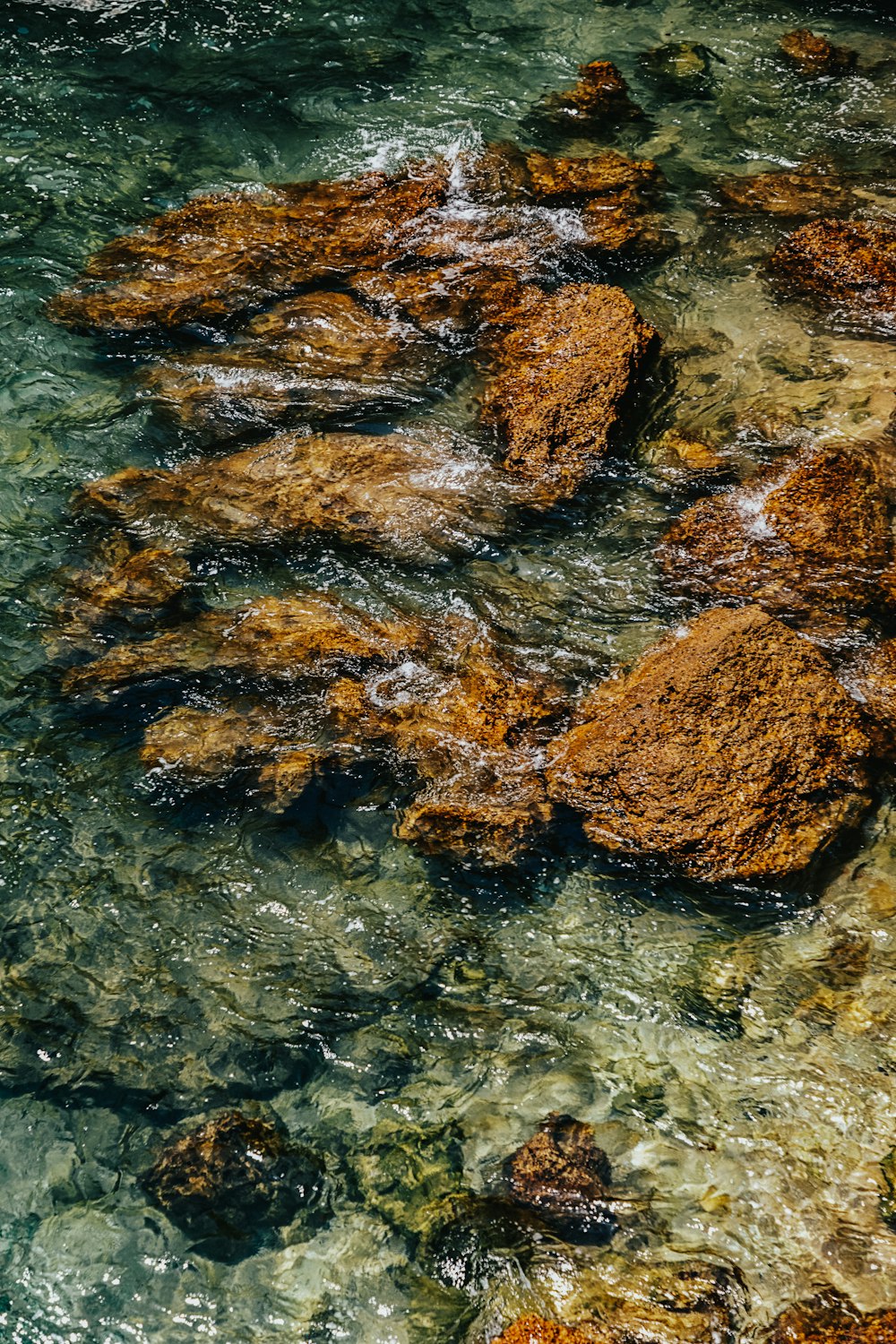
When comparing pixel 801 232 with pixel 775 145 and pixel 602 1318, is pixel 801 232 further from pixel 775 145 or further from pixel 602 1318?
pixel 602 1318

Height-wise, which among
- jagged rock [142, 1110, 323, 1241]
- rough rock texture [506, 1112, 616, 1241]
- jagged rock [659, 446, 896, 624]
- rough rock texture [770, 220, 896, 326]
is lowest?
jagged rock [142, 1110, 323, 1241]

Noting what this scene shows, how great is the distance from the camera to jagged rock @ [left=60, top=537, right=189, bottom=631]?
577cm

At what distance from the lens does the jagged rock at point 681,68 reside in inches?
380

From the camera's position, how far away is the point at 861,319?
278 inches

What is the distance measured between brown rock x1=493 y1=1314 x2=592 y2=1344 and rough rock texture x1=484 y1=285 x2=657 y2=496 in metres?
4.43

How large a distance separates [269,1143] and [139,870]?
4.88ft

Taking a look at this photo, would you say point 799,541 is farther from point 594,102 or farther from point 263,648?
point 594,102

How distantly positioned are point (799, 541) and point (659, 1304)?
3985 mm

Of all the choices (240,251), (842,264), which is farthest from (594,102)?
(240,251)

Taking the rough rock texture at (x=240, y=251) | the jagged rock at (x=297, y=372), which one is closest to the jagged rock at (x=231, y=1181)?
the jagged rock at (x=297, y=372)

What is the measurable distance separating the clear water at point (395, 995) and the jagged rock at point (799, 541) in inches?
11.3

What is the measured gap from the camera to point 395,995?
4.53m

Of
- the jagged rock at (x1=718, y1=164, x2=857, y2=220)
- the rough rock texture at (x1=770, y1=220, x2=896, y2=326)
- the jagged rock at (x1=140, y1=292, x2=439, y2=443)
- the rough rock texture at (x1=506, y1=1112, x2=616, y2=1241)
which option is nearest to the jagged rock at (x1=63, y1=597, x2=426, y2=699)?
the jagged rock at (x1=140, y1=292, x2=439, y2=443)

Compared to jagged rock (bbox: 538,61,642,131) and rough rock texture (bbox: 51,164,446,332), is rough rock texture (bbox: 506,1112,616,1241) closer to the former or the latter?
rough rock texture (bbox: 51,164,446,332)
